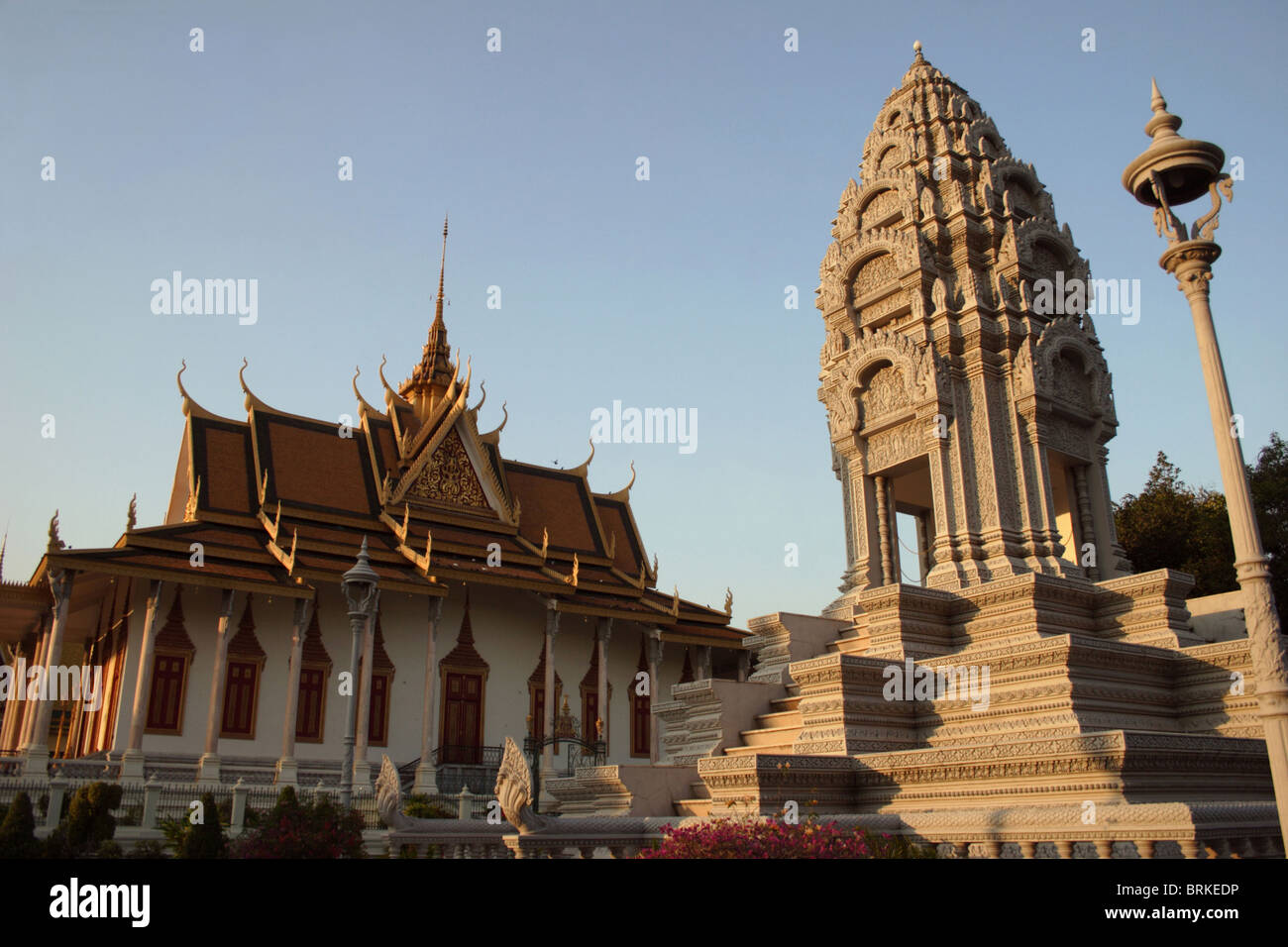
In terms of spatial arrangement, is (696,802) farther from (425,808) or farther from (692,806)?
(425,808)

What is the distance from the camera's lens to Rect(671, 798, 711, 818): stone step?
36.2ft

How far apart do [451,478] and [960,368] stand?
13.9 m

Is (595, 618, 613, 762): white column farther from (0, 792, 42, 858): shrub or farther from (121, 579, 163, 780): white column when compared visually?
(0, 792, 42, 858): shrub

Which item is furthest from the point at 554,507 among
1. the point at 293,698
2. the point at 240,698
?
the point at 240,698

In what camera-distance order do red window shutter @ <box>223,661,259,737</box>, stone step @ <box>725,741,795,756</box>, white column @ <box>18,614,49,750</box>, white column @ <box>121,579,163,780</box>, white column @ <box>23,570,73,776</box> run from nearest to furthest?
stone step @ <box>725,741,795,756</box>
white column @ <box>23,570,73,776</box>
white column @ <box>121,579,163,780</box>
red window shutter @ <box>223,661,259,737</box>
white column @ <box>18,614,49,750</box>

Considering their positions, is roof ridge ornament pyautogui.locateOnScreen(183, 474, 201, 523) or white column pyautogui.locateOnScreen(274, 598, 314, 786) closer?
white column pyautogui.locateOnScreen(274, 598, 314, 786)

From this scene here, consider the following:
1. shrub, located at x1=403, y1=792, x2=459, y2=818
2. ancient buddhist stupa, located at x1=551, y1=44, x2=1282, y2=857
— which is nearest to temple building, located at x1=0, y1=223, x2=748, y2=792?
shrub, located at x1=403, y1=792, x2=459, y2=818

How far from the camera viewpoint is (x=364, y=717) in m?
20.0

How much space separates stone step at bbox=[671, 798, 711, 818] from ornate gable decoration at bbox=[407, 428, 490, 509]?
14.4 metres

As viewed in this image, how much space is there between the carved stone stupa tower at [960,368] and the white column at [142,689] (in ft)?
40.7

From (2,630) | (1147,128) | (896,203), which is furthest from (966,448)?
(2,630)

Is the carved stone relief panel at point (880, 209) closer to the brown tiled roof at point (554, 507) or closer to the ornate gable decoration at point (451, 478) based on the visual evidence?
the ornate gable decoration at point (451, 478)
